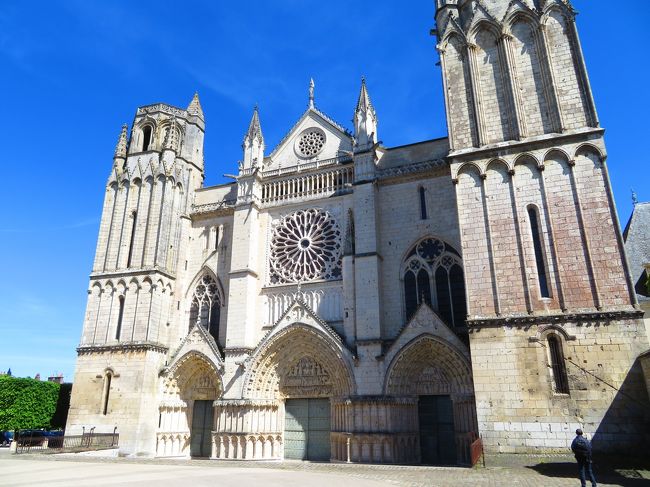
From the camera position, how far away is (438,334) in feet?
57.7

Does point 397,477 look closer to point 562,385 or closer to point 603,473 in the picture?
point 603,473

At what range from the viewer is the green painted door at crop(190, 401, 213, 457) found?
2177cm

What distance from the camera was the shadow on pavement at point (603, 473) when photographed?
10664 mm

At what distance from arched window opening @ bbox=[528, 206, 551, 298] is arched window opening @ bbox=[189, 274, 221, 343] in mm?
14099

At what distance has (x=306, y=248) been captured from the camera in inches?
889

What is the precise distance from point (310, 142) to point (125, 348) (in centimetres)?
1293

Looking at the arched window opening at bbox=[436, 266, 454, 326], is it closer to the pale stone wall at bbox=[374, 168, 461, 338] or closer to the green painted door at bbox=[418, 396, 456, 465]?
the pale stone wall at bbox=[374, 168, 461, 338]

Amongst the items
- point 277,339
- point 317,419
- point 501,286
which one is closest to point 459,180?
point 501,286

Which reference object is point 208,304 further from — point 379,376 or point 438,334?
point 438,334

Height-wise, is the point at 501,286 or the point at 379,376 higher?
the point at 501,286

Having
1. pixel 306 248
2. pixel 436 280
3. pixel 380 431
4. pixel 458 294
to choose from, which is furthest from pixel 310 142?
pixel 380 431

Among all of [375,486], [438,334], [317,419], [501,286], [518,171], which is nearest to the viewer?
[375,486]

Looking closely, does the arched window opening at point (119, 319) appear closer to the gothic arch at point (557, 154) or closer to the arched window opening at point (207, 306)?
the arched window opening at point (207, 306)

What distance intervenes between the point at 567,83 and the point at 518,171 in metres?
3.46
